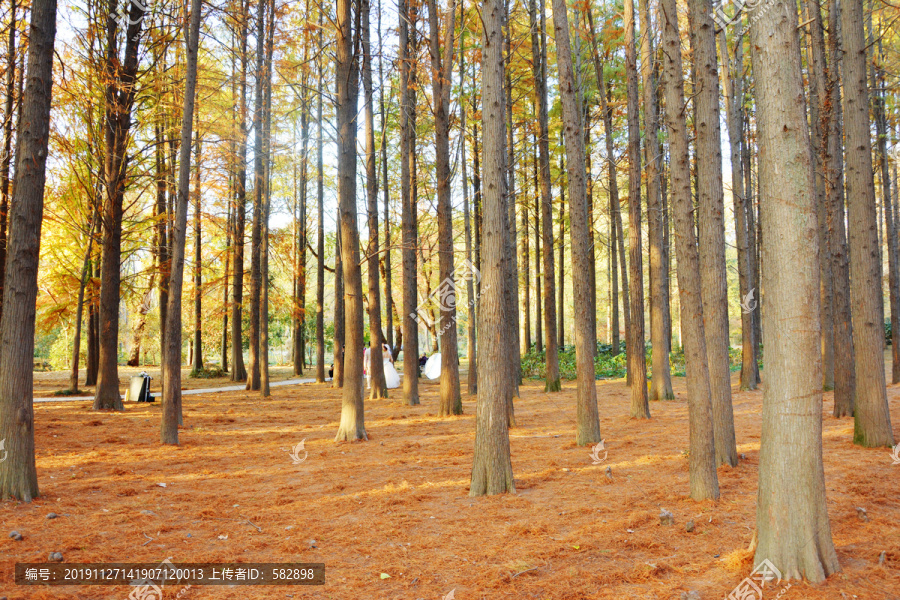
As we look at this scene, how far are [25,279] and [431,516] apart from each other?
16.0 feet

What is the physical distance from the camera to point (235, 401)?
14828 mm

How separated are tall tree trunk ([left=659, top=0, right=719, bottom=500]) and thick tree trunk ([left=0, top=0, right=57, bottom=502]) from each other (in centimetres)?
667

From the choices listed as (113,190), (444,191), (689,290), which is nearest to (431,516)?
A: (689,290)

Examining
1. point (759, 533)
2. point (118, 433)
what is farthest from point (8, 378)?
point (759, 533)

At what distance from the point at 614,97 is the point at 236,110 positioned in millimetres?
13192

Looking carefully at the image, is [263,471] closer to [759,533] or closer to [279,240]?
[759,533]

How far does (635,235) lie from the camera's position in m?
10.9

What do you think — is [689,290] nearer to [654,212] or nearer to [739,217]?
[654,212]

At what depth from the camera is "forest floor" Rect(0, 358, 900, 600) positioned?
3.51 metres

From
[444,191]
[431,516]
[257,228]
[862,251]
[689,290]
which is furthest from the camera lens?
[257,228]

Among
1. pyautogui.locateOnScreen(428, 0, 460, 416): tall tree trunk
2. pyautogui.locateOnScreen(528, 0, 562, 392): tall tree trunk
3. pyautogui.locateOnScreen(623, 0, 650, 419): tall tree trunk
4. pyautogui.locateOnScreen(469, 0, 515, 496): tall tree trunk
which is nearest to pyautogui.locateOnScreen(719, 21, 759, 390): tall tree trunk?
pyautogui.locateOnScreen(623, 0, 650, 419): tall tree trunk

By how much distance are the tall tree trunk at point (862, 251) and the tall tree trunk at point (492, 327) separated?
522cm

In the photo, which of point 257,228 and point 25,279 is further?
point 257,228

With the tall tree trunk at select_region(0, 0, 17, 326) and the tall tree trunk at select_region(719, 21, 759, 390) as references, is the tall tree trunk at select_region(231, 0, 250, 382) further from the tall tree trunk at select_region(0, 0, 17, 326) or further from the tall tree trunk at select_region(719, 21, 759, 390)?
the tall tree trunk at select_region(719, 21, 759, 390)
